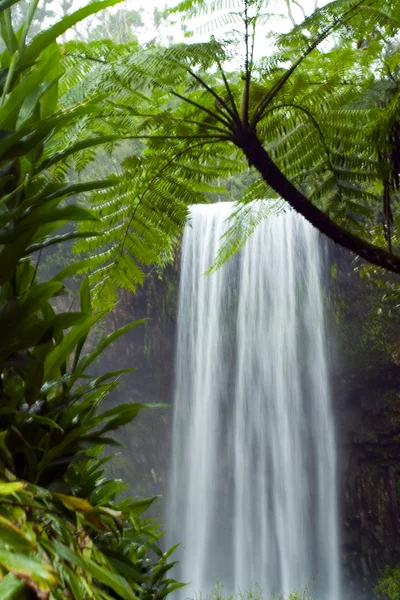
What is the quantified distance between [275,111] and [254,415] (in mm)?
7538

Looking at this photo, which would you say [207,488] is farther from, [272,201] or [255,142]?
[255,142]

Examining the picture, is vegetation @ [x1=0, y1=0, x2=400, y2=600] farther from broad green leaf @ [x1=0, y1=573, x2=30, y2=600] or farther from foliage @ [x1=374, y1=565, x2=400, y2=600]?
foliage @ [x1=374, y1=565, x2=400, y2=600]

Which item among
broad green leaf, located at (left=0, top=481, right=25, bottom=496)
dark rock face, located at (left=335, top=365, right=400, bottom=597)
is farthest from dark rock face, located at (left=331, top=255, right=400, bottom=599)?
broad green leaf, located at (left=0, top=481, right=25, bottom=496)

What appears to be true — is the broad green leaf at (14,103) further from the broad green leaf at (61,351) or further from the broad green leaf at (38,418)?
the broad green leaf at (38,418)

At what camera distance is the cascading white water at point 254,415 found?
27.7 feet

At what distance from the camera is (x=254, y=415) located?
356 inches

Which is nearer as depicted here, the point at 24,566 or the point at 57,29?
the point at 24,566

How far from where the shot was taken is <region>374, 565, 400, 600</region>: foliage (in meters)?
6.89

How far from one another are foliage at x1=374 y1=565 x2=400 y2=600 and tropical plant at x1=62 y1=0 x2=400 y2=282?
6265 mm

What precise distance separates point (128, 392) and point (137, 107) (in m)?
8.92

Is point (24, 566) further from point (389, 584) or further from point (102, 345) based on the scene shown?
point (389, 584)

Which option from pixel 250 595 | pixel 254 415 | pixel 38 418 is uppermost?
pixel 254 415

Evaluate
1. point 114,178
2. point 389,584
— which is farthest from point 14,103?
point 389,584

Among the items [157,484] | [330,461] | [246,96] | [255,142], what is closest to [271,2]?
[246,96]
